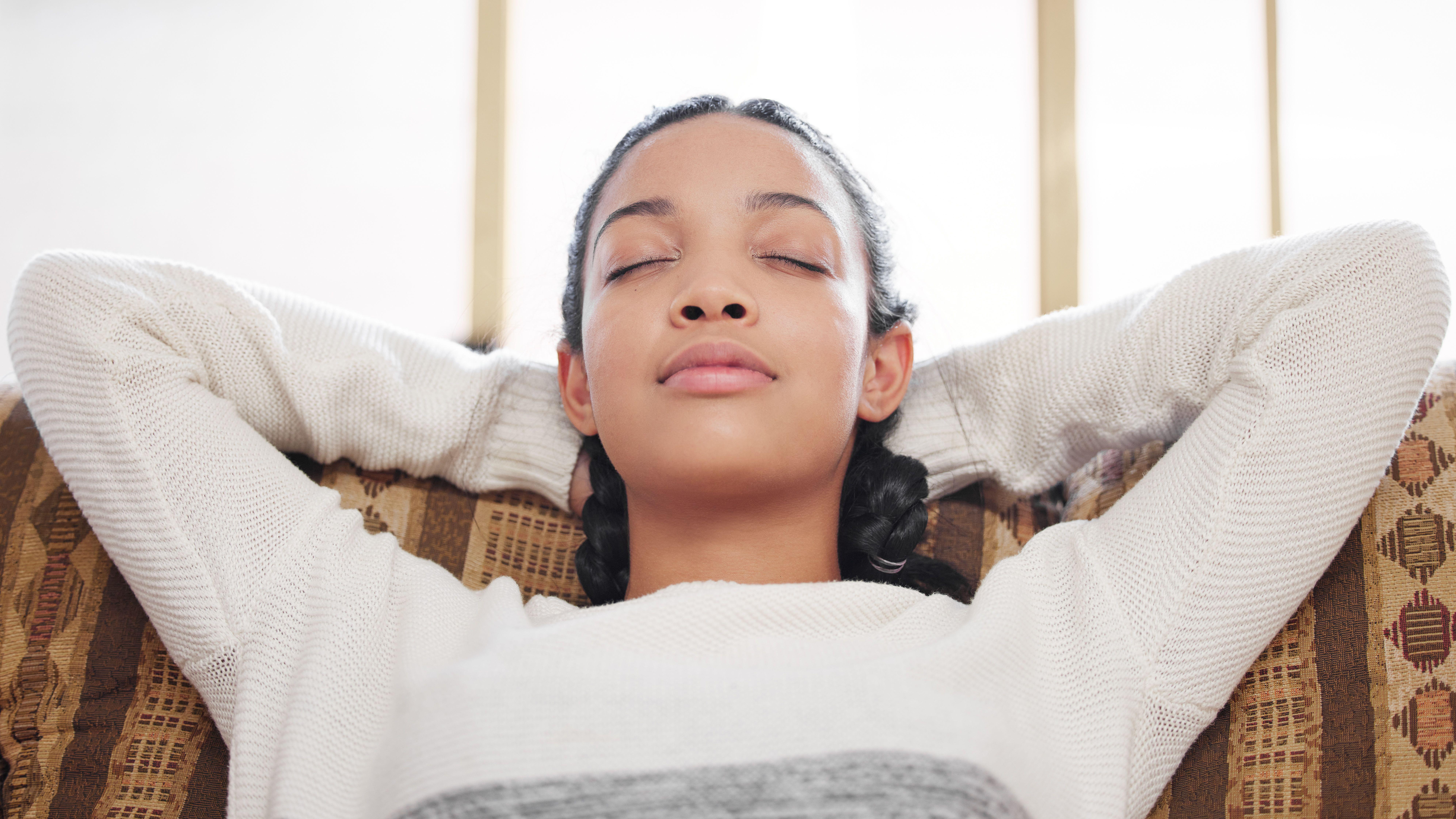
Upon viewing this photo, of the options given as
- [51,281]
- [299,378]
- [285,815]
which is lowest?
[285,815]

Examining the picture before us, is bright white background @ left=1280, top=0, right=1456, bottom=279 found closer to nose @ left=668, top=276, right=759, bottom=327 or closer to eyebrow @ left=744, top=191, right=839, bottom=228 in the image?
eyebrow @ left=744, top=191, right=839, bottom=228

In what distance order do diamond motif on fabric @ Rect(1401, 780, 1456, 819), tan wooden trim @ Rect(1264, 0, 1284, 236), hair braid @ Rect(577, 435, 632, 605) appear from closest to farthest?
1. diamond motif on fabric @ Rect(1401, 780, 1456, 819)
2. hair braid @ Rect(577, 435, 632, 605)
3. tan wooden trim @ Rect(1264, 0, 1284, 236)

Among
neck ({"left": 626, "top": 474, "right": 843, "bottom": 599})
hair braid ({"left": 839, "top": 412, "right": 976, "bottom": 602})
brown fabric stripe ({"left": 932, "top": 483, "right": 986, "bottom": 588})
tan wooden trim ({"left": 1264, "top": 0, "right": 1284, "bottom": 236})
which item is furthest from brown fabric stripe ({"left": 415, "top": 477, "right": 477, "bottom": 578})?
tan wooden trim ({"left": 1264, "top": 0, "right": 1284, "bottom": 236})

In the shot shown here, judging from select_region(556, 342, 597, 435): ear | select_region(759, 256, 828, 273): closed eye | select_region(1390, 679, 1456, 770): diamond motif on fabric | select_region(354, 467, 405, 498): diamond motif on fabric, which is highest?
select_region(759, 256, 828, 273): closed eye

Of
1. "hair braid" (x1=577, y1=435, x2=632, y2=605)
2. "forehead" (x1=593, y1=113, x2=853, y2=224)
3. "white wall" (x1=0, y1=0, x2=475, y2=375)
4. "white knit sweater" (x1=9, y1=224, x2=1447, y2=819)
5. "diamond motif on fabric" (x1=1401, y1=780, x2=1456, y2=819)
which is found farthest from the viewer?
"white wall" (x1=0, y1=0, x2=475, y2=375)

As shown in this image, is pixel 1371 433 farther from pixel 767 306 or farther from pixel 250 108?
pixel 250 108

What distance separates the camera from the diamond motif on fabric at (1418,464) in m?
1.04

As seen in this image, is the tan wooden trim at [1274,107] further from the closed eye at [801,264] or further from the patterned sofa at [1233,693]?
the closed eye at [801,264]

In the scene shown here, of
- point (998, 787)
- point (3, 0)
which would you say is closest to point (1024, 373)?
point (998, 787)

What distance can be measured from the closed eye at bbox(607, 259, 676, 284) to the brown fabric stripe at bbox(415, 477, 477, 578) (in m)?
0.40

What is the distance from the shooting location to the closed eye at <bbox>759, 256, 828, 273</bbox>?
110 cm

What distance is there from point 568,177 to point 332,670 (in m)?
3.09

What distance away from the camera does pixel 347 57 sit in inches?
161

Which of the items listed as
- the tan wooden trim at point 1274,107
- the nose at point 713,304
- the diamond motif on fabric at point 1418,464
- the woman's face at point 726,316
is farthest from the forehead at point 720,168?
the tan wooden trim at point 1274,107
